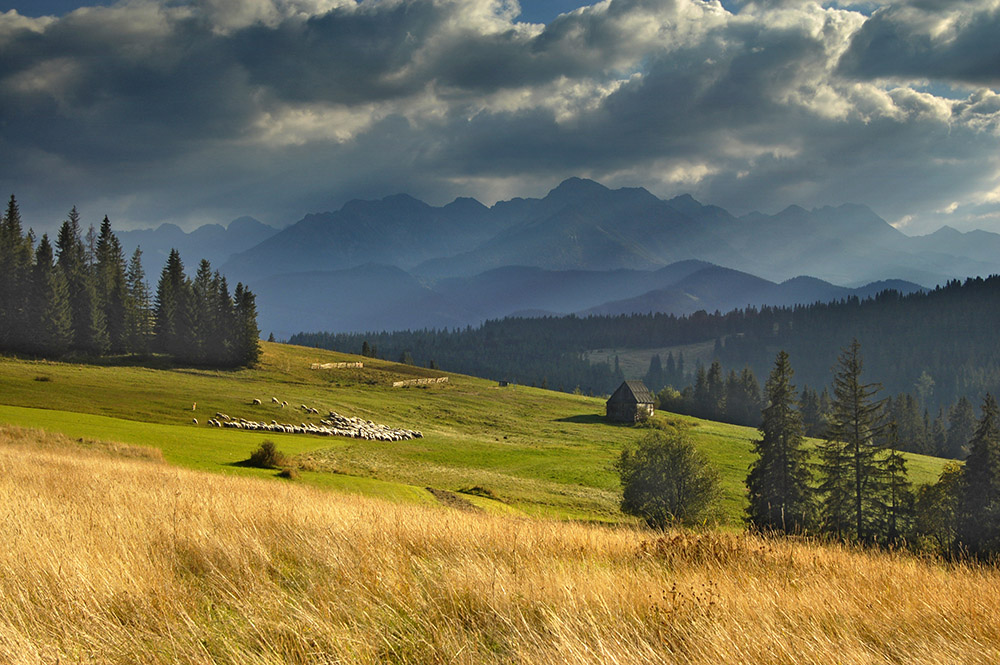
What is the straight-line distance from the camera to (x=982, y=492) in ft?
139

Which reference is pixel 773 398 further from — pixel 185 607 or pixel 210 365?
pixel 210 365

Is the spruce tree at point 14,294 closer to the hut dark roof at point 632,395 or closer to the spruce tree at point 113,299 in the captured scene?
the spruce tree at point 113,299

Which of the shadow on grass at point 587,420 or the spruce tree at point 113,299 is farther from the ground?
the spruce tree at point 113,299

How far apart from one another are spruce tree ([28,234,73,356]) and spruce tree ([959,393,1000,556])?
352 ft

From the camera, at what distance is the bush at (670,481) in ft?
139

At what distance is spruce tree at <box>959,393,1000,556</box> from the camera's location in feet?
136

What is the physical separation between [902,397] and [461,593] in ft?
524

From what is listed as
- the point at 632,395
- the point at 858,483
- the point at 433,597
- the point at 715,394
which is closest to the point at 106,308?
the point at 632,395

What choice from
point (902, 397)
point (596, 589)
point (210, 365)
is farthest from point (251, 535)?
point (902, 397)

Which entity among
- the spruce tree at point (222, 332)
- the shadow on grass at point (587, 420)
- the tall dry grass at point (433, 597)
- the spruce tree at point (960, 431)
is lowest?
the spruce tree at point (960, 431)

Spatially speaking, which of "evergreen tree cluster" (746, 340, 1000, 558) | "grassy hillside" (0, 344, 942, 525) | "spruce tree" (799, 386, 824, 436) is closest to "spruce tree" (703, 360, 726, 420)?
"spruce tree" (799, 386, 824, 436)

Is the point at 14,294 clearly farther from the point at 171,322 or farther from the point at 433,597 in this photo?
the point at 433,597

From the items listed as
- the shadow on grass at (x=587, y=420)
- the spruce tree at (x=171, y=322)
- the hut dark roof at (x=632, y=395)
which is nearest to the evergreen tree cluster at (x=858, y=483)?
the shadow on grass at (x=587, y=420)

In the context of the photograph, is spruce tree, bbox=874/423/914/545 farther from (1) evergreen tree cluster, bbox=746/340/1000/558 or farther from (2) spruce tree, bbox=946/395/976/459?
(2) spruce tree, bbox=946/395/976/459
